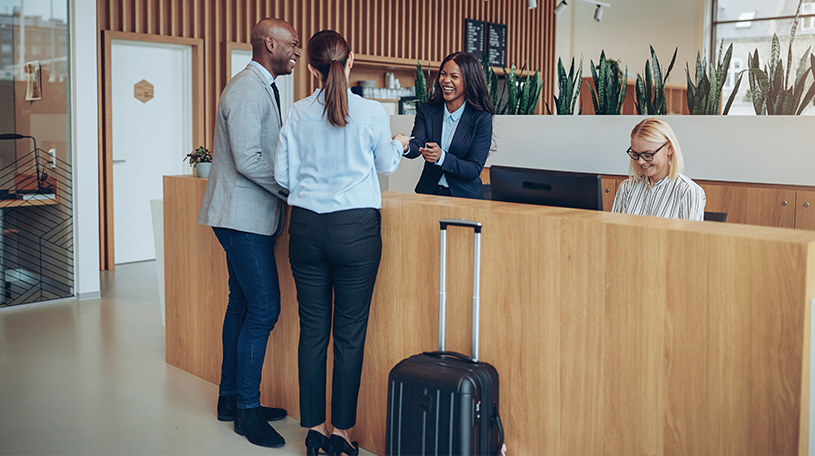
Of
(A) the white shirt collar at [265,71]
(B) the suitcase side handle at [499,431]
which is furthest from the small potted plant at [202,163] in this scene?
(B) the suitcase side handle at [499,431]

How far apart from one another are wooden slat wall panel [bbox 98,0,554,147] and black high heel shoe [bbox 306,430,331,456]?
458 centimetres

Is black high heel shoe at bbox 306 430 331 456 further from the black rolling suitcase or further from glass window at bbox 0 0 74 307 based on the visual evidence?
glass window at bbox 0 0 74 307

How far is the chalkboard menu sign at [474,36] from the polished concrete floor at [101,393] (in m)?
5.67

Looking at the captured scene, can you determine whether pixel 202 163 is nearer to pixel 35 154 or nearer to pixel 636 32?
pixel 35 154

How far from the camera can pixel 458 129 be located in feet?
9.52

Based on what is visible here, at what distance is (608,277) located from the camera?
1799 mm

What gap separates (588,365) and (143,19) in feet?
17.7

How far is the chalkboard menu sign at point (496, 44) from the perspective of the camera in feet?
29.2

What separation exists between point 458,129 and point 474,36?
244 inches

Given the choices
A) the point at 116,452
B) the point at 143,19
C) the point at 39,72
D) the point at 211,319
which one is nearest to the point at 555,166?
the point at 211,319

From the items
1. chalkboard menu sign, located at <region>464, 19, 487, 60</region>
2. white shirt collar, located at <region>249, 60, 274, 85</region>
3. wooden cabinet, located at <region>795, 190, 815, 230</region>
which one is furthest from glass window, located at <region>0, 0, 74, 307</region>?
chalkboard menu sign, located at <region>464, 19, 487, 60</region>

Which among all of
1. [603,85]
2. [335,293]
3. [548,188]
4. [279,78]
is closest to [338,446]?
[335,293]

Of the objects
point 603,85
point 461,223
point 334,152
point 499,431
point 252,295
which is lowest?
point 499,431

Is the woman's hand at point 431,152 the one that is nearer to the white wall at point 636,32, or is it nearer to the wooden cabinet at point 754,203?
the wooden cabinet at point 754,203
